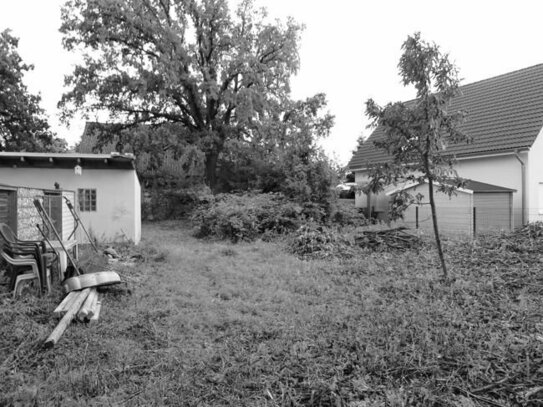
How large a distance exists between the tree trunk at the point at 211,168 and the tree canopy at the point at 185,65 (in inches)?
2.3

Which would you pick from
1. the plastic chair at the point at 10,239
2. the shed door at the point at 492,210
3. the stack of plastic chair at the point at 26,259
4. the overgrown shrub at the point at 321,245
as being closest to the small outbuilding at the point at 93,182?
the overgrown shrub at the point at 321,245

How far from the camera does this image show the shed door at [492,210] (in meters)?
13.8

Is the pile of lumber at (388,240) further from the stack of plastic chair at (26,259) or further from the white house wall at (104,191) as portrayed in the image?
the stack of plastic chair at (26,259)

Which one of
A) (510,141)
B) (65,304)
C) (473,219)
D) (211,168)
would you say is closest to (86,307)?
(65,304)

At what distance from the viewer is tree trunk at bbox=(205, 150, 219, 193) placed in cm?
2208

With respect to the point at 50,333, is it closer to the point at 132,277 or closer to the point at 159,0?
the point at 132,277

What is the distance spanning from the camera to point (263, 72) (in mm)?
21422

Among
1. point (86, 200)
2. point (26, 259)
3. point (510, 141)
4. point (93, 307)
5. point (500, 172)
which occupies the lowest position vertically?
point (93, 307)

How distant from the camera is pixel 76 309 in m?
4.82

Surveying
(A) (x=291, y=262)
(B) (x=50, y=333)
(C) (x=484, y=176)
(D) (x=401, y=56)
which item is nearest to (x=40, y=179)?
(A) (x=291, y=262)

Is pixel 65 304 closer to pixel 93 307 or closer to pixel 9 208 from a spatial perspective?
pixel 93 307

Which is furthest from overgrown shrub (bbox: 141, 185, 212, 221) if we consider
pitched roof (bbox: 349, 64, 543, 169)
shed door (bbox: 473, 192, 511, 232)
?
shed door (bbox: 473, 192, 511, 232)

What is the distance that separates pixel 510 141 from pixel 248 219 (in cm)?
1064

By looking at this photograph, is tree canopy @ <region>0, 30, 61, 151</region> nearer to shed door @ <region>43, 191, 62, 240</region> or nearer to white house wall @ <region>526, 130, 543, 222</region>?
shed door @ <region>43, 191, 62, 240</region>
